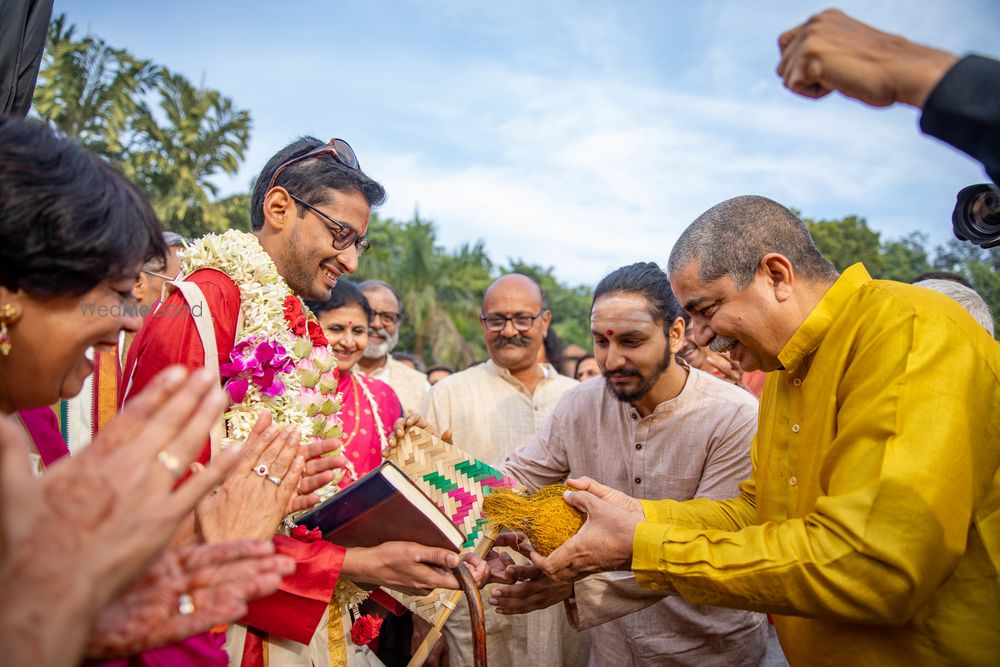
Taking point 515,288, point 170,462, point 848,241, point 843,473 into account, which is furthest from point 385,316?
point 848,241

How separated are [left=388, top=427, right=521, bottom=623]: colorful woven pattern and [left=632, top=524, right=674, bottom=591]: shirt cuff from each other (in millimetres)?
778

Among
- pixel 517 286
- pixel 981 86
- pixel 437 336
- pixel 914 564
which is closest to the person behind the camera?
pixel 981 86

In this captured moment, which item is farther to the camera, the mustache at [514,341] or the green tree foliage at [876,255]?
the green tree foliage at [876,255]

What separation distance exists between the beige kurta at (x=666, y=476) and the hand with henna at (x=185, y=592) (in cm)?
239

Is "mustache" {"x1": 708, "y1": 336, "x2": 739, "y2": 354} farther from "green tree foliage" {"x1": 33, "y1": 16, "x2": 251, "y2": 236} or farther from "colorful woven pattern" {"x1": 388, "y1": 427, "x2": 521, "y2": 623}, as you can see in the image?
"green tree foliage" {"x1": 33, "y1": 16, "x2": 251, "y2": 236}

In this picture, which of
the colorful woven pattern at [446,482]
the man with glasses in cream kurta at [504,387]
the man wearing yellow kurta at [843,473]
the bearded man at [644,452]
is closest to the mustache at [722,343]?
the man wearing yellow kurta at [843,473]

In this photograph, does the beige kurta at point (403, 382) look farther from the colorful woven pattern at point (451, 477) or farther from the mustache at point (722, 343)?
the mustache at point (722, 343)

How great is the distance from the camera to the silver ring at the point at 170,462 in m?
1.28

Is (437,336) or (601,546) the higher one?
(601,546)

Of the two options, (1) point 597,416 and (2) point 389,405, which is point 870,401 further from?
(2) point 389,405

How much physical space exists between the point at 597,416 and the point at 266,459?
2482 mm

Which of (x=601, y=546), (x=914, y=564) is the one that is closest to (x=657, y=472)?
(x=601, y=546)

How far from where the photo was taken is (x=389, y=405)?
5.22m

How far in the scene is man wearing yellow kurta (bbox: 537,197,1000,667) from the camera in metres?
2.12
